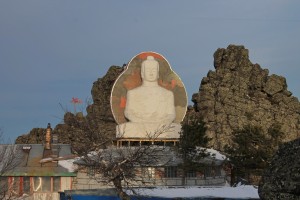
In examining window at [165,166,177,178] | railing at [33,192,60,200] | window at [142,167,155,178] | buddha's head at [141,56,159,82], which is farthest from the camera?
buddha's head at [141,56,159,82]

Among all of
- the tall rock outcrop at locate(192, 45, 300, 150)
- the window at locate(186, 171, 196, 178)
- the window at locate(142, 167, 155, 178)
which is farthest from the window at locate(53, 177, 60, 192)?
the tall rock outcrop at locate(192, 45, 300, 150)

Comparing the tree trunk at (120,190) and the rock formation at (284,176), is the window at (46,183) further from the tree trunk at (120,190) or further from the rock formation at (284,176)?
the rock formation at (284,176)

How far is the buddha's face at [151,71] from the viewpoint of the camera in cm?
3847

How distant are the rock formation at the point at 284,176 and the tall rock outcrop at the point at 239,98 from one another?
57.7 metres

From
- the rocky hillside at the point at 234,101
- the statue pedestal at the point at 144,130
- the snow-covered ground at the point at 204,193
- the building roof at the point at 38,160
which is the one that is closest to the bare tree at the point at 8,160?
the building roof at the point at 38,160

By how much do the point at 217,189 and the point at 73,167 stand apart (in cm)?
1556

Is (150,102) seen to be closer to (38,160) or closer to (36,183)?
(38,160)

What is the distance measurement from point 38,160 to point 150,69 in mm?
9854

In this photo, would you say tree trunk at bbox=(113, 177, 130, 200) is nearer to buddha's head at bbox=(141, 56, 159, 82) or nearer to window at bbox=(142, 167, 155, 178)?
window at bbox=(142, 167, 155, 178)

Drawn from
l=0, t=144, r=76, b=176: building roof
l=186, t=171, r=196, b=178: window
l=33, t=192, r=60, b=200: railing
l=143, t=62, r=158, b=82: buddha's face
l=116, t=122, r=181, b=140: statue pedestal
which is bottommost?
l=33, t=192, r=60, b=200: railing

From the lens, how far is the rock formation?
4445 mm

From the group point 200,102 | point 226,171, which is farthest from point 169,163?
point 200,102

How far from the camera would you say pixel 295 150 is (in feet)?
15.3

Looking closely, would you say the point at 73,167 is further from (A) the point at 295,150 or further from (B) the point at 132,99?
(A) the point at 295,150
